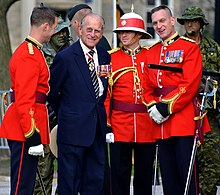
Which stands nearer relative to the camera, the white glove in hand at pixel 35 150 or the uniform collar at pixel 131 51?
the white glove in hand at pixel 35 150

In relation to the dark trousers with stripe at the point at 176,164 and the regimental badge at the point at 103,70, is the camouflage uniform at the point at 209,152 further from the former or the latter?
the regimental badge at the point at 103,70

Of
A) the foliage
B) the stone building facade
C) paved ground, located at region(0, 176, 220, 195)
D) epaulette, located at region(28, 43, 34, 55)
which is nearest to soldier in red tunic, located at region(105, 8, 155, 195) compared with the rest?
epaulette, located at region(28, 43, 34, 55)

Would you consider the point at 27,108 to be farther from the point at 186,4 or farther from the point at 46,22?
the point at 186,4

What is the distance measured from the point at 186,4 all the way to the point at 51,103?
12497 mm

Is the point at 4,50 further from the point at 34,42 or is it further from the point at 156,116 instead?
the point at 34,42

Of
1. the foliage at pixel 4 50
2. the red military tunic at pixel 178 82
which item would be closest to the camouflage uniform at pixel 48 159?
the red military tunic at pixel 178 82


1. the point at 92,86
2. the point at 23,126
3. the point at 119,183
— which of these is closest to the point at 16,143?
the point at 23,126

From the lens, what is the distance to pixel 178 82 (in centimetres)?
805

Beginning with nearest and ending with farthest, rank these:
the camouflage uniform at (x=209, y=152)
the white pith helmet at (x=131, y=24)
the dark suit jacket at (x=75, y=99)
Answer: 1. the dark suit jacket at (x=75, y=99)
2. the white pith helmet at (x=131, y=24)
3. the camouflage uniform at (x=209, y=152)

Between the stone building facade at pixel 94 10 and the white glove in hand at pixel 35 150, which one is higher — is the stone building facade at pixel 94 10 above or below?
above

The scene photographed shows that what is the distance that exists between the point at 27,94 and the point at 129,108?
1457mm

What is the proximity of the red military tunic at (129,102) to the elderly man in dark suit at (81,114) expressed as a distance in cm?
61

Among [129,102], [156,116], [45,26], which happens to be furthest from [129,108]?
[45,26]

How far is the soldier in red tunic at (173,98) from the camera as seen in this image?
26.2ft
